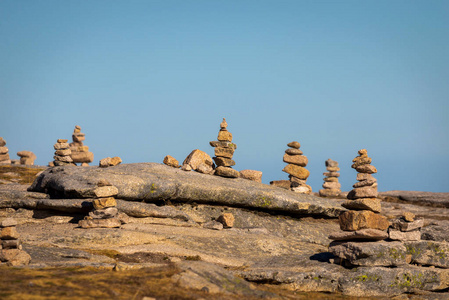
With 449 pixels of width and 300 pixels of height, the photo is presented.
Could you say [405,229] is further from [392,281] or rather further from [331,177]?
[331,177]

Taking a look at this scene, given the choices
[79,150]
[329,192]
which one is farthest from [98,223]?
[79,150]

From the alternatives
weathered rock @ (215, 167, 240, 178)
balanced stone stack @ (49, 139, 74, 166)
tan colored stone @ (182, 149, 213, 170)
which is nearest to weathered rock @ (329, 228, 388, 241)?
weathered rock @ (215, 167, 240, 178)

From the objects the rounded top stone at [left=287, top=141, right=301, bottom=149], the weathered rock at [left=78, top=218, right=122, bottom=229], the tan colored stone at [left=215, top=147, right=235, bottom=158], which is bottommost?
the weathered rock at [left=78, top=218, right=122, bottom=229]

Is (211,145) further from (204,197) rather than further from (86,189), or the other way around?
(86,189)

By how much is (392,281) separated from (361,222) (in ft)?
9.73

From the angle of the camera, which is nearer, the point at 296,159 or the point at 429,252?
the point at 429,252

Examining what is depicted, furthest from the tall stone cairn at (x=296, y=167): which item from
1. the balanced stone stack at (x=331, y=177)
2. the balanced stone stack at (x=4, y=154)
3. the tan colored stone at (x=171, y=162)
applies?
the balanced stone stack at (x=4, y=154)

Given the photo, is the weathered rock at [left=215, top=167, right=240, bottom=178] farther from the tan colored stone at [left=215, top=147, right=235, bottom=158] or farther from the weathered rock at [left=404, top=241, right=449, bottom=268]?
the weathered rock at [left=404, top=241, right=449, bottom=268]

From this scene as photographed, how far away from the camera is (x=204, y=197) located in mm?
32312

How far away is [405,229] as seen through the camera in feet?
76.7

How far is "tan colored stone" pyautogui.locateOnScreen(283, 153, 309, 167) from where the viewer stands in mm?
44844

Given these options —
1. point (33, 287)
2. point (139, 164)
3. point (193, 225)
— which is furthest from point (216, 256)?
point (139, 164)

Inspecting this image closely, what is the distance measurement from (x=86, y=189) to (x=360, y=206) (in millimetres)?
15435

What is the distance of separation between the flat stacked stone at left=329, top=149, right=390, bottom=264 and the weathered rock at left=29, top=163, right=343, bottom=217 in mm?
10588
